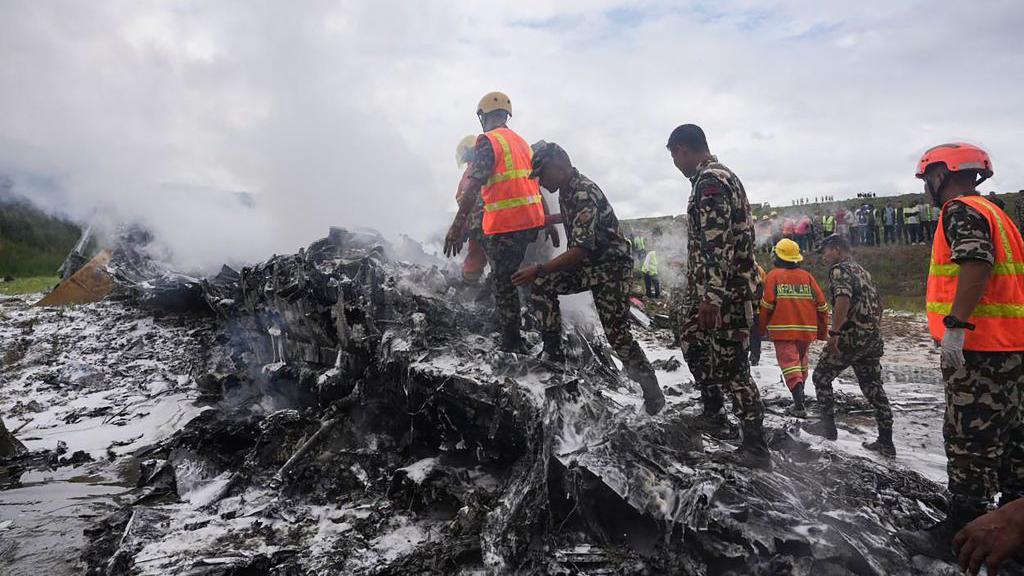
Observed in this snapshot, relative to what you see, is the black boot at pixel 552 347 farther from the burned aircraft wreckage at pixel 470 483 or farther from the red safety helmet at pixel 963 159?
the red safety helmet at pixel 963 159

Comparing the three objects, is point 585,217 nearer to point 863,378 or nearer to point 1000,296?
point 1000,296

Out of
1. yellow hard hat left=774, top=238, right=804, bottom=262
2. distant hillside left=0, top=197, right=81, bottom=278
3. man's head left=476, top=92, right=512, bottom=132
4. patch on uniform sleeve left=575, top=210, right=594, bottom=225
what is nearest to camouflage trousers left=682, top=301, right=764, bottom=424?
patch on uniform sleeve left=575, top=210, right=594, bottom=225

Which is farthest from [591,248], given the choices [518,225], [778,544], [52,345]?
[52,345]

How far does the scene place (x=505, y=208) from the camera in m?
3.71

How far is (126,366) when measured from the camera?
22.3 ft

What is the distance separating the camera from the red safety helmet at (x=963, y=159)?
2285 mm

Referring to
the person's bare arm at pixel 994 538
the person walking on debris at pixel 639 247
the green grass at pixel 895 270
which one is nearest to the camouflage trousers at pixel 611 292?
the person's bare arm at pixel 994 538

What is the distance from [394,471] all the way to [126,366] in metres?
5.64

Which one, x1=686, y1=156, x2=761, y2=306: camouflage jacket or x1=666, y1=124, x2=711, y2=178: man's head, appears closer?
x1=686, y1=156, x2=761, y2=306: camouflage jacket

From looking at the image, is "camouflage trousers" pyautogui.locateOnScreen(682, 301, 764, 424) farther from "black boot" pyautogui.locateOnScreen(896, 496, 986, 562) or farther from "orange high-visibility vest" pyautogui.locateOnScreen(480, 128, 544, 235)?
"orange high-visibility vest" pyautogui.locateOnScreen(480, 128, 544, 235)

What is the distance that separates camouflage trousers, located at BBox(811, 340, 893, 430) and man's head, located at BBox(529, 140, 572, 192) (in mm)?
2595

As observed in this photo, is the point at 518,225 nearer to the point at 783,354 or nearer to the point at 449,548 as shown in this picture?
the point at 449,548

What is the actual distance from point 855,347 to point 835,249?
84 centimetres

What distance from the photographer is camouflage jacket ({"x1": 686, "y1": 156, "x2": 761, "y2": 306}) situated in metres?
2.86
